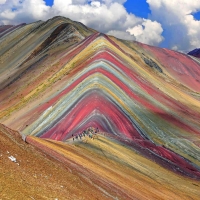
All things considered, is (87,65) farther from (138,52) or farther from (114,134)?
(138,52)

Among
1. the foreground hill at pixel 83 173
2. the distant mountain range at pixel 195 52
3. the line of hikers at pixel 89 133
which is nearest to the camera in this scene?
the foreground hill at pixel 83 173

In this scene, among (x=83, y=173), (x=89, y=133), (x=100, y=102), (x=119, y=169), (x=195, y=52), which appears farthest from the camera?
(x=195, y=52)

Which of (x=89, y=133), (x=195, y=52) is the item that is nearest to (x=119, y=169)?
(x=89, y=133)

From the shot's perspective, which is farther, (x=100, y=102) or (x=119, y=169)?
(x=100, y=102)

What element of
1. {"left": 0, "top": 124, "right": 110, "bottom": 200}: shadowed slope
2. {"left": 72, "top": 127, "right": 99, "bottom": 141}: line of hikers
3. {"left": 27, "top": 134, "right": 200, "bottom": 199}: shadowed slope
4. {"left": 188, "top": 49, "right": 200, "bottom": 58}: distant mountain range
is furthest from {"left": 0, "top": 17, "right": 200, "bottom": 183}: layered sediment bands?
{"left": 188, "top": 49, "right": 200, "bottom": 58}: distant mountain range

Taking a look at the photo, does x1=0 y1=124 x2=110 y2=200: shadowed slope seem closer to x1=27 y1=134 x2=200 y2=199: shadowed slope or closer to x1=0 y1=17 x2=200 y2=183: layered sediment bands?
x1=27 y1=134 x2=200 y2=199: shadowed slope

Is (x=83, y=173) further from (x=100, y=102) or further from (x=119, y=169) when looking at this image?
(x=100, y=102)

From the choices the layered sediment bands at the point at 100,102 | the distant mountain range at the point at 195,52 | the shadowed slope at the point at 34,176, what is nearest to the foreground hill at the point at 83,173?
the shadowed slope at the point at 34,176

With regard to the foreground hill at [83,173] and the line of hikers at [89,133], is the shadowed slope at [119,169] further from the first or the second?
the line of hikers at [89,133]
